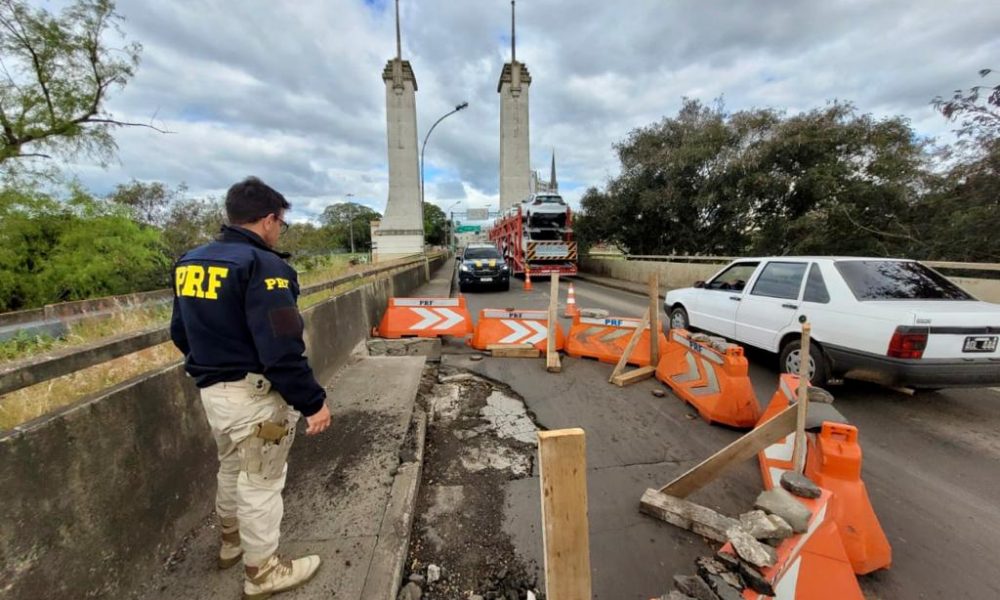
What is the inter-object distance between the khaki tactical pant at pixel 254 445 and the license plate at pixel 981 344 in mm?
5615

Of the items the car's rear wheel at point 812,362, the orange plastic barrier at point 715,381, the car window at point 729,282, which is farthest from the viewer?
the car window at point 729,282

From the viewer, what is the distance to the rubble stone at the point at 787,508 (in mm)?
1868

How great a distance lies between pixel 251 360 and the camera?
70.6 inches

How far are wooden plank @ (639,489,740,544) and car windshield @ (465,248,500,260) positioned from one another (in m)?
12.3

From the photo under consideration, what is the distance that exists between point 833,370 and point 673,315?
125 inches

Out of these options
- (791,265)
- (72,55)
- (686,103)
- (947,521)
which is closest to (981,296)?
(791,265)

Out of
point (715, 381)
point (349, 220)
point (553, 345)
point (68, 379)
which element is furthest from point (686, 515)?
point (349, 220)

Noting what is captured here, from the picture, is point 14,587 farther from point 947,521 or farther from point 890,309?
point 890,309

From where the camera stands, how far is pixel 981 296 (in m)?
6.21

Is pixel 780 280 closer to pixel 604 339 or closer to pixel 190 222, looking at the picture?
pixel 604 339

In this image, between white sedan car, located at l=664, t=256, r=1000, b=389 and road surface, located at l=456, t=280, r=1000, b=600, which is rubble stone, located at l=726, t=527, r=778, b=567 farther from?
white sedan car, located at l=664, t=256, r=1000, b=389

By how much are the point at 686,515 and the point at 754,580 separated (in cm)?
76

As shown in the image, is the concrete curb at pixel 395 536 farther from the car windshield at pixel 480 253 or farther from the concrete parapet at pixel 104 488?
the car windshield at pixel 480 253

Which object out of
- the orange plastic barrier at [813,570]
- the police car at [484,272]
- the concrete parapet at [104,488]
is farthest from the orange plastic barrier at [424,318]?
the police car at [484,272]
